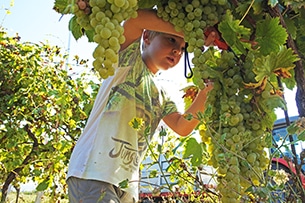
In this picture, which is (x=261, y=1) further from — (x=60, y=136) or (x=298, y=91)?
(x=60, y=136)

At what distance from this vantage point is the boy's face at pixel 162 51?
132 centimetres

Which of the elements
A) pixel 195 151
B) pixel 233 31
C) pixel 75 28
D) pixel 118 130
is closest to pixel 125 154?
pixel 118 130

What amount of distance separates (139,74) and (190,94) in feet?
0.81

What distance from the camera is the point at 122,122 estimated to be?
124 centimetres

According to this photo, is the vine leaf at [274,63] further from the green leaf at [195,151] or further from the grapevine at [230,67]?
the green leaf at [195,151]

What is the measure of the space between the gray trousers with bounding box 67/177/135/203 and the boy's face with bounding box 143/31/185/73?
0.50 m

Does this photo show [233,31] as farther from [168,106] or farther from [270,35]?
[168,106]

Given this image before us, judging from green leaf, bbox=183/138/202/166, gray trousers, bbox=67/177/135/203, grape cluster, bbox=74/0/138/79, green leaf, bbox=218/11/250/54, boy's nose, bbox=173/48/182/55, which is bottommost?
gray trousers, bbox=67/177/135/203

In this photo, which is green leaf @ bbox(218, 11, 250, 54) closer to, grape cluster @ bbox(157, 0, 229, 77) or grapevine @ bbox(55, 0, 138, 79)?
grape cluster @ bbox(157, 0, 229, 77)

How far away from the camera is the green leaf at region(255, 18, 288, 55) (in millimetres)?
775

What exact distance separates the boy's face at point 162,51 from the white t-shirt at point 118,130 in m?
0.07

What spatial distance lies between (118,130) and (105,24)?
618mm

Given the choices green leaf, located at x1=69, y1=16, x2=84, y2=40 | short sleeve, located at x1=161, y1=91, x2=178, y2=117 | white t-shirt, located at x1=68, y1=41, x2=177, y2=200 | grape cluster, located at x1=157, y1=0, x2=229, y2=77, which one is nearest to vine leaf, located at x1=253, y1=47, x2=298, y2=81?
grape cluster, located at x1=157, y1=0, x2=229, y2=77

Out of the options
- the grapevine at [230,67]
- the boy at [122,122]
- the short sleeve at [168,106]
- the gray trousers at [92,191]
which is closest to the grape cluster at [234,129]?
the grapevine at [230,67]
